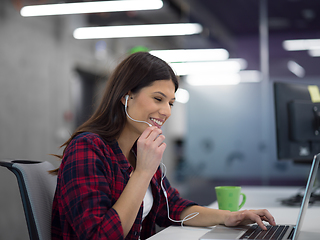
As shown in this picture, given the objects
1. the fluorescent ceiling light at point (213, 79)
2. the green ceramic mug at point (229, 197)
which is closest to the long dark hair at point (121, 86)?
the green ceramic mug at point (229, 197)

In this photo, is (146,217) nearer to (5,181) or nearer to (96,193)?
(96,193)

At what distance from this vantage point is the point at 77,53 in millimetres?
5008

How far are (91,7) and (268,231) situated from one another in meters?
3.17

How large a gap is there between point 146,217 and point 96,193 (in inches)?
20.6

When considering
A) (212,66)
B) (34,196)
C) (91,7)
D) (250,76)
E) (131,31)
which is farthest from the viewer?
(212,66)

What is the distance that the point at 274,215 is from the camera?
1532 mm

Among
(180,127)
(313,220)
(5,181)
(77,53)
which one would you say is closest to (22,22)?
(77,53)

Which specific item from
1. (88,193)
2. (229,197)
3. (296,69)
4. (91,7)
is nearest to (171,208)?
(229,197)

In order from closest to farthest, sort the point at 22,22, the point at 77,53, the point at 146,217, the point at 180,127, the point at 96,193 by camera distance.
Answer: the point at 96,193, the point at 146,217, the point at 22,22, the point at 77,53, the point at 180,127

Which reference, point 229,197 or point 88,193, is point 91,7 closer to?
point 229,197

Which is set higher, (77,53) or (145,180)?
(77,53)

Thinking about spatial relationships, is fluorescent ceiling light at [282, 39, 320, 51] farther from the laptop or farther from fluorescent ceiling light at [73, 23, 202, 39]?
the laptop

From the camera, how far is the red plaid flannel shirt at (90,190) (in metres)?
0.99

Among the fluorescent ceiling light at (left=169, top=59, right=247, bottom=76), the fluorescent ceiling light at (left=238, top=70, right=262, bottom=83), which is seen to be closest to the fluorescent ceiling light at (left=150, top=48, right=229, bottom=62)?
the fluorescent ceiling light at (left=169, top=59, right=247, bottom=76)
